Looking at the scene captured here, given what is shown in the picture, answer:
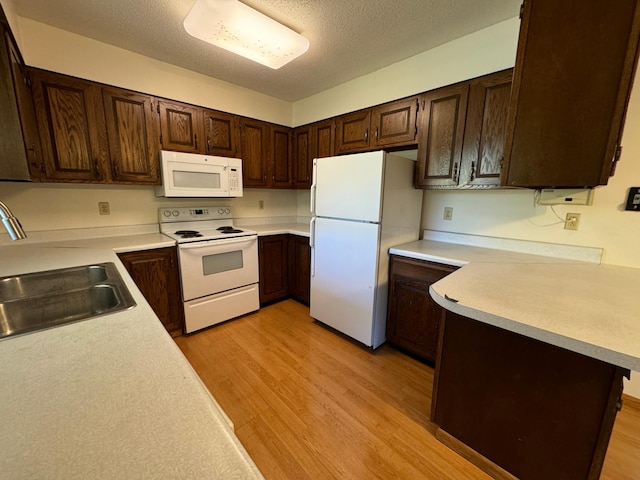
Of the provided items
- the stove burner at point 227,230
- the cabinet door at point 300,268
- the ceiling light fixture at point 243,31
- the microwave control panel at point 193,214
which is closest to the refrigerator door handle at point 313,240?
the cabinet door at point 300,268

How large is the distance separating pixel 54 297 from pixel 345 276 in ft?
5.85

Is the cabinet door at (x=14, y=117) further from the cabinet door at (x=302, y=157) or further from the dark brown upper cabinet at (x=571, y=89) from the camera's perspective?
the dark brown upper cabinet at (x=571, y=89)

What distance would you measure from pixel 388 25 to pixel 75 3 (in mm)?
1984

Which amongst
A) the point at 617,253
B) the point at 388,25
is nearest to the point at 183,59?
the point at 388,25

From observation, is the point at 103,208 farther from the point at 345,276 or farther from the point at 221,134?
the point at 345,276

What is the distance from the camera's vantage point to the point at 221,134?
8.67 feet

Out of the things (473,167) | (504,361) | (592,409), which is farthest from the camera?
(473,167)

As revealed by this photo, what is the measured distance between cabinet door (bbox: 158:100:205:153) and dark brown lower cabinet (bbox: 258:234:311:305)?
1095 mm

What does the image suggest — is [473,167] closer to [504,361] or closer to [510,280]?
[510,280]

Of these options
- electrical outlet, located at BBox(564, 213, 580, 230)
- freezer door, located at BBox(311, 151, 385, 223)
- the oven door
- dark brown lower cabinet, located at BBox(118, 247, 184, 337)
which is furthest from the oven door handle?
electrical outlet, located at BBox(564, 213, 580, 230)

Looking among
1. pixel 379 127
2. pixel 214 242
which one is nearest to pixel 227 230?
pixel 214 242

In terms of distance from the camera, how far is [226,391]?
1.76 meters

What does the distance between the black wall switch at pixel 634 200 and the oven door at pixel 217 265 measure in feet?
9.04

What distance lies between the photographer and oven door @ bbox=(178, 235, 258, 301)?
227cm
